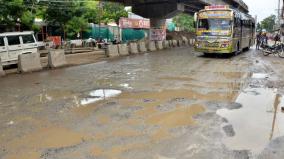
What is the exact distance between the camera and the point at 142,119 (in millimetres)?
7590

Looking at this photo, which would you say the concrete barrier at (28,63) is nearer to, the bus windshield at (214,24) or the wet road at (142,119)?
the wet road at (142,119)

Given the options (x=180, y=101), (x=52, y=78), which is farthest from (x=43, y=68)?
(x=180, y=101)

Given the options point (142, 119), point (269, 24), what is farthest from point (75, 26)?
point (269, 24)

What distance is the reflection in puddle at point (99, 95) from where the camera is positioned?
9617 mm

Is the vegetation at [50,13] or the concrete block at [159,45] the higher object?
the vegetation at [50,13]

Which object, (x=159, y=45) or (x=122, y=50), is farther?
(x=159, y=45)

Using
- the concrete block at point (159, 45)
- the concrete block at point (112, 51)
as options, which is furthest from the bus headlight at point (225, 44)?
the concrete block at point (159, 45)

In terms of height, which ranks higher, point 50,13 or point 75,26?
point 50,13

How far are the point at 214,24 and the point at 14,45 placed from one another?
1278 cm

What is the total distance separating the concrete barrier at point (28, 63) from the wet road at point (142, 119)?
3279mm

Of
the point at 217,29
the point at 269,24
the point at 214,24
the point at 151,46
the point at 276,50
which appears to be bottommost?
the point at 276,50

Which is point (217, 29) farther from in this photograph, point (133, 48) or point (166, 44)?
point (166, 44)

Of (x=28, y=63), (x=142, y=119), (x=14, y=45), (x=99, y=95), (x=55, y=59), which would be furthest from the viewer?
(x=55, y=59)

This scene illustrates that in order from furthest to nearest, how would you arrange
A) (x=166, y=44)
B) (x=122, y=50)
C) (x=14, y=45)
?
(x=166, y=44) < (x=122, y=50) < (x=14, y=45)
